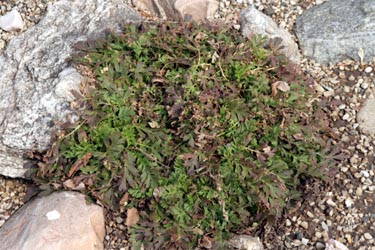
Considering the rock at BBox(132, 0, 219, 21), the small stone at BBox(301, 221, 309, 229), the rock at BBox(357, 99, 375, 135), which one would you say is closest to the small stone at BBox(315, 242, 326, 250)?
the small stone at BBox(301, 221, 309, 229)

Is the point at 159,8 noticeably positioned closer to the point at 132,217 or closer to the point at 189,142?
the point at 189,142

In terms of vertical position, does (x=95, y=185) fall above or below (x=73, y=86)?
below

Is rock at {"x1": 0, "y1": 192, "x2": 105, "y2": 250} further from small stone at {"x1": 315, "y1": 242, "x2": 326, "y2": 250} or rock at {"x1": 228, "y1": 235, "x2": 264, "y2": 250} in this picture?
small stone at {"x1": 315, "y1": 242, "x2": 326, "y2": 250}

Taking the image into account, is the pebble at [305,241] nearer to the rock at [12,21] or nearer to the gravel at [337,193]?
the gravel at [337,193]

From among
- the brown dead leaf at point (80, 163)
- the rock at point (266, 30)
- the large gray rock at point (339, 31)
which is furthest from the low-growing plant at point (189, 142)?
the large gray rock at point (339, 31)

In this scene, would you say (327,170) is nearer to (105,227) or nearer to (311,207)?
(311,207)

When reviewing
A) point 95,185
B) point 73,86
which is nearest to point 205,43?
point 73,86

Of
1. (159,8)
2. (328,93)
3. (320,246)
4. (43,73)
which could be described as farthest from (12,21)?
(320,246)
